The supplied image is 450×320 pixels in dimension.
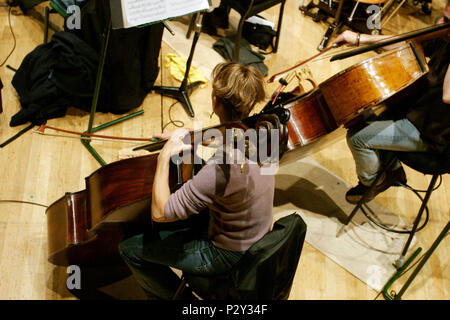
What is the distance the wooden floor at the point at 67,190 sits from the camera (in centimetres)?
223

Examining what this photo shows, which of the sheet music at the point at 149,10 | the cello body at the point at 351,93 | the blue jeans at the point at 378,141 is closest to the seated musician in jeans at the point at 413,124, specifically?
the blue jeans at the point at 378,141

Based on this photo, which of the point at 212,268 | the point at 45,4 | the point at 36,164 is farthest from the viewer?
the point at 45,4

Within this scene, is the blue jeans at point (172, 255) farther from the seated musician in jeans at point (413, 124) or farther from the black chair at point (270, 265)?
the seated musician in jeans at point (413, 124)

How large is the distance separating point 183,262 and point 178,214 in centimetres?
33

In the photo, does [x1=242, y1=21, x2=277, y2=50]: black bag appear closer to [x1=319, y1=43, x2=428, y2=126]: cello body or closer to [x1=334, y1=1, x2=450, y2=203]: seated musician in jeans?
[x1=334, y1=1, x2=450, y2=203]: seated musician in jeans

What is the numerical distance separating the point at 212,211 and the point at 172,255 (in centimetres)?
29

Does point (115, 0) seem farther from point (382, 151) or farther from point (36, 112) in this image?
point (382, 151)

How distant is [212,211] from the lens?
67.3 inches

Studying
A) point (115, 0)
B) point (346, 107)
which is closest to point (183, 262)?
point (346, 107)

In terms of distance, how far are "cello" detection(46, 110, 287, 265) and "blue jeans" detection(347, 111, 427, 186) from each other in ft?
2.68

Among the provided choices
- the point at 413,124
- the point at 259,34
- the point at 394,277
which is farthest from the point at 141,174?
the point at 259,34

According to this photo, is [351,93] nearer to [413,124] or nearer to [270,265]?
[413,124]

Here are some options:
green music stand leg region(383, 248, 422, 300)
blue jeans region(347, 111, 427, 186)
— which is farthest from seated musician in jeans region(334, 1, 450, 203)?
green music stand leg region(383, 248, 422, 300)
